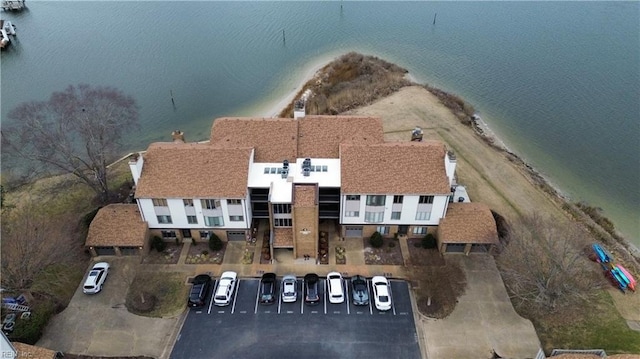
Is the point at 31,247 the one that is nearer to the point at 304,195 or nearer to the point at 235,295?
the point at 235,295

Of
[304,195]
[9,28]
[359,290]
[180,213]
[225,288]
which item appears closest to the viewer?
[225,288]

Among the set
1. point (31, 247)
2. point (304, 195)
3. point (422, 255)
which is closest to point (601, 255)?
point (422, 255)

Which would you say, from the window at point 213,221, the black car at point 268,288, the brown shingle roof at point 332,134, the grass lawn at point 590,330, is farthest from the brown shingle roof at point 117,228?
the grass lawn at point 590,330

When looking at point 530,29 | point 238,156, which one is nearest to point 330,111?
point 238,156

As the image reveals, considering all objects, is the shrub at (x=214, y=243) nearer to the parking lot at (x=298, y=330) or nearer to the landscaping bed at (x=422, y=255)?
the parking lot at (x=298, y=330)

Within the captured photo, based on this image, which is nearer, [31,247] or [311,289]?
[31,247]

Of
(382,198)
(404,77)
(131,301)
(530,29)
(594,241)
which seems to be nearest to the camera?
(131,301)

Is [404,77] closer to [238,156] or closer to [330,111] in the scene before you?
[330,111]

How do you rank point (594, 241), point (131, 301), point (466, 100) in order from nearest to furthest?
point (131, 301)
point (594, 241)
point (466, 100)
